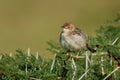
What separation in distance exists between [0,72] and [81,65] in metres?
0.63

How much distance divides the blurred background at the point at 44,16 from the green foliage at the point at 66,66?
32.2 ft

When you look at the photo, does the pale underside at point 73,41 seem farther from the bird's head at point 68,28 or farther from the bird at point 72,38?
the bird's head at point 68,28

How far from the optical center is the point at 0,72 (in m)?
5.23

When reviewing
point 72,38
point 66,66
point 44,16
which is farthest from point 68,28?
point 44,16

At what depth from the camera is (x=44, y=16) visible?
19.4m

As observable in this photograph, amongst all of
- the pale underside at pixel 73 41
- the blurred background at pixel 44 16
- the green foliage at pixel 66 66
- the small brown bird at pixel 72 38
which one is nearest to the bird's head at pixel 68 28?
the small brown bird at pixel 72 38

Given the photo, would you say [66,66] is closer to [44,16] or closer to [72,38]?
[72,38]

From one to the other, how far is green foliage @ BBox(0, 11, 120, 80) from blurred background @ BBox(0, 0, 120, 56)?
9824mm

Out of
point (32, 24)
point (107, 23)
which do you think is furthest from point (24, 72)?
point (32, 24)

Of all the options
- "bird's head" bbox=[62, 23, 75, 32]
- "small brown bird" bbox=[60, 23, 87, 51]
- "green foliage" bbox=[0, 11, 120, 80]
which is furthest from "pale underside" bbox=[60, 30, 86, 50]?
"green foliage" bbox=[0, 11, 120, 80]

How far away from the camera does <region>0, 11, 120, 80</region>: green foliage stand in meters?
5.04

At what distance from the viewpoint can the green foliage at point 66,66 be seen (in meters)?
5.04

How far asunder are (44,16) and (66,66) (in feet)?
46.7

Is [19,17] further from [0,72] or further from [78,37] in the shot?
[0,72]
